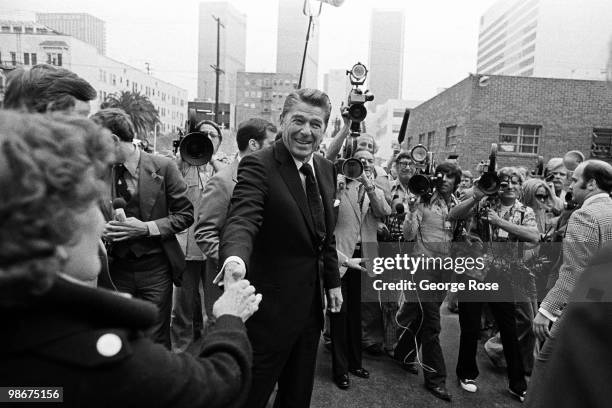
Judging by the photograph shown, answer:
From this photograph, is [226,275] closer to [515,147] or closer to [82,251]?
[82,251]

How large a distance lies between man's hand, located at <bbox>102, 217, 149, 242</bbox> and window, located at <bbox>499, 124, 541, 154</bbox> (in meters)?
17.8

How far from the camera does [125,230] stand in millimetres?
2850

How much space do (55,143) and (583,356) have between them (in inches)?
41.8

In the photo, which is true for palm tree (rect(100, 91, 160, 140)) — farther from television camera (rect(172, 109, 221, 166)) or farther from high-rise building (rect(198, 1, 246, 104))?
television camera (rect(172, 109, 221, 166))

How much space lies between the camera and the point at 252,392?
2.35 meters

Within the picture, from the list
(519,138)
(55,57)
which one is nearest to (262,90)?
(55,57)

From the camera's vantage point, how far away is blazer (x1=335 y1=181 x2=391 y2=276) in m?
4.24

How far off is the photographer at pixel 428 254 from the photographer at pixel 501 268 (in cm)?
20

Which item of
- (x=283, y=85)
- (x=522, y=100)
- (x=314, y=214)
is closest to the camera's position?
(x=314, y=214)

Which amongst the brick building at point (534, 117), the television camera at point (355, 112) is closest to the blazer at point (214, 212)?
the television camera at point (355, 112)

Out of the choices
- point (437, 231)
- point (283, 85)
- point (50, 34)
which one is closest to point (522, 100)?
point (437, 231)

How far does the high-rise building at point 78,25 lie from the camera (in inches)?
3536

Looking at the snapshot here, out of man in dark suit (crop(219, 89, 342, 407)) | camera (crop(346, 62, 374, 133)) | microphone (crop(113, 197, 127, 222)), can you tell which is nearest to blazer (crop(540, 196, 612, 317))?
man in dark suit (crop(219, 89, 342, 407))

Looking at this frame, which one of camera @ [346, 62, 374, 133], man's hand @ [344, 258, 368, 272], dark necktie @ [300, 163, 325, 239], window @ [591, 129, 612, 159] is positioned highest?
window @ [591, 129, 612, 159]
